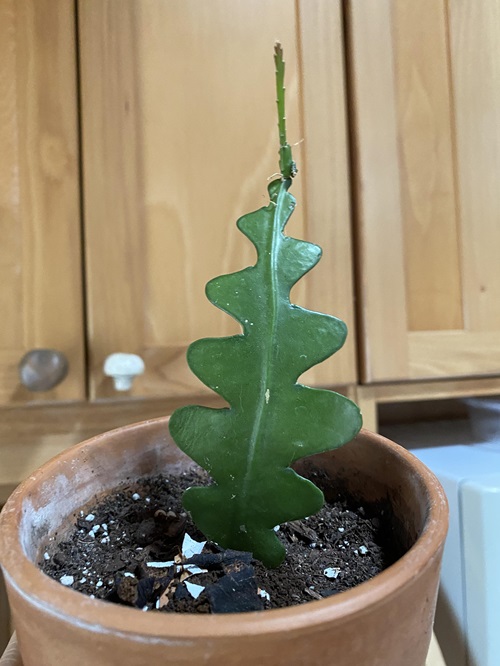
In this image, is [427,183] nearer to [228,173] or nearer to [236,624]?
[228,173]

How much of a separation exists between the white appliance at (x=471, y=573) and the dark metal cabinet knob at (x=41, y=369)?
50 centimetres

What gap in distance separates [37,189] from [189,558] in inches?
18.3

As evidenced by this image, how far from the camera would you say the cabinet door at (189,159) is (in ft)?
1.92

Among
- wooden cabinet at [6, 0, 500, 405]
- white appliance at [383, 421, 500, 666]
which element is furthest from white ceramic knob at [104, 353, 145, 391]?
white appliance at [383, 421, 500, 666]

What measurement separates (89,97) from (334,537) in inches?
21.3

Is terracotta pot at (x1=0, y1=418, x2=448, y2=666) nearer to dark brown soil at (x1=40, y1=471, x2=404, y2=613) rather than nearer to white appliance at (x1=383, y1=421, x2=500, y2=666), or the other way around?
dark brown soil at (x1=40, y1=471, x2=404, y2=613)

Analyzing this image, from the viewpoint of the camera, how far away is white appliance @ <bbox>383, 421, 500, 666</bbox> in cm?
55

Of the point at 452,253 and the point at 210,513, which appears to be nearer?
the point at 210,513

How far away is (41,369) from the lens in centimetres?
55

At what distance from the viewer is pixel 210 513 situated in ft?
0.95

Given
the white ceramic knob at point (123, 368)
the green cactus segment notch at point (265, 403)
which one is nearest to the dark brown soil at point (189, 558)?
the green cactus segment notch at point (265, 403)

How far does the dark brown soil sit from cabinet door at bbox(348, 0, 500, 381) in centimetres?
34

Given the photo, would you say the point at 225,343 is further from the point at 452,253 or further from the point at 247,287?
the point at 452,253

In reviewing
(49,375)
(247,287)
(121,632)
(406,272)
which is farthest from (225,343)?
(406,272)
